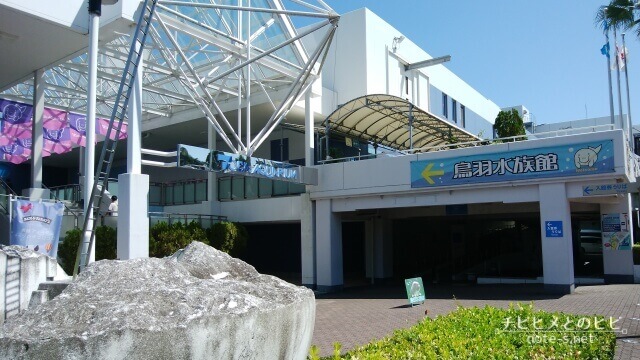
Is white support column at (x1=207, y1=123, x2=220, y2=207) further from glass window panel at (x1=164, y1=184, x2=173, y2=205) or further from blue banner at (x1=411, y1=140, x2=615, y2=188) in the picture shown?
blue banner at (x1=411, y1=140, x2=615, y2=188)

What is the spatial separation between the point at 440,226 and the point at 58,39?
2115 centimetres

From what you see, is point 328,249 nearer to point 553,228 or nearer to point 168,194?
point 553,228

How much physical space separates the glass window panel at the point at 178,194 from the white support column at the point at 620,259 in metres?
18.1

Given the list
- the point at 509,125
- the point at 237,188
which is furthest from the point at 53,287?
the point at 509,125

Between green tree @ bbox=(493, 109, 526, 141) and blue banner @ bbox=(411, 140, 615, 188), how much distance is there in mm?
5886

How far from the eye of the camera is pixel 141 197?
1348cm

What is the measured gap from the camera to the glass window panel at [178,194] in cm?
2627

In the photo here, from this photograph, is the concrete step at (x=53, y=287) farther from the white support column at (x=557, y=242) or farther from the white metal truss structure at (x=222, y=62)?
the white support column at (x=557, y=242)

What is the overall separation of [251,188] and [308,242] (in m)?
4.09

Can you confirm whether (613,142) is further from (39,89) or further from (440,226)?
(39,89)

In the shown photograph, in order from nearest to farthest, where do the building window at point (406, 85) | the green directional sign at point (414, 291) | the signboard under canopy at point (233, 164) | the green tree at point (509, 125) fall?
the green directional sign at point (414, 291)
the signboard under canopy at point (233, 164)
the green tree at point (509, 125)
the building window at point (406, 85)

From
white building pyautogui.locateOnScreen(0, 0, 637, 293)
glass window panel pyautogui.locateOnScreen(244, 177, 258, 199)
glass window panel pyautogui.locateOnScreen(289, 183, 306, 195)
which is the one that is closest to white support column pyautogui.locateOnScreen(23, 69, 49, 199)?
white building pyautogui.locateOnScreen(0, 0, 637, 293)

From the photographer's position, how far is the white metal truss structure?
57.5ft

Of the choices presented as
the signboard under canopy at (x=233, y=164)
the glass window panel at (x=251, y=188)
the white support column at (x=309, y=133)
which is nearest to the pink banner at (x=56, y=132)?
the glass window panel at (x=251, y=188)
